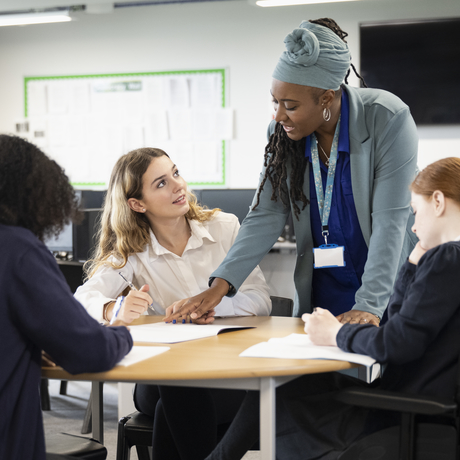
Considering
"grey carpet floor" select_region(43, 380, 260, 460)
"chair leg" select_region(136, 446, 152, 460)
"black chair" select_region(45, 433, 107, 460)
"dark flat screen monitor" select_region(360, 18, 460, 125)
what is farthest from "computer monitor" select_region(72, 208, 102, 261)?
"dark flat screen monitor" select_region(360, 18, 460, 125)

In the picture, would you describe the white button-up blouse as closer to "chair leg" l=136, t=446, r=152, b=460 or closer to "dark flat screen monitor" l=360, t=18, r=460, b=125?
"chair leg" l=136, t=446, r=152, b=460

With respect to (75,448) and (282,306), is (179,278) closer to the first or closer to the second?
(282,306)

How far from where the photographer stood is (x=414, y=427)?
1071 mm

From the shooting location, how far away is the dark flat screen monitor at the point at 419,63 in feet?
14.9

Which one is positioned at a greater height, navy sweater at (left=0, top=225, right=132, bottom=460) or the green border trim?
the green border trim

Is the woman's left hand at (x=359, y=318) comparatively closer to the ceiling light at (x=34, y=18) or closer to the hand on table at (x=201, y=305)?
the hand on table at (x=201, y=305)

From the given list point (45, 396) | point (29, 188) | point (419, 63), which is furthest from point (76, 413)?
point (419, 63)

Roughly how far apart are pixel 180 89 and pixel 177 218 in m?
3.30

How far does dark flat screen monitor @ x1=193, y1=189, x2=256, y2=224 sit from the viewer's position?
327cm

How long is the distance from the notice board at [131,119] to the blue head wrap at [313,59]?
3.47 m

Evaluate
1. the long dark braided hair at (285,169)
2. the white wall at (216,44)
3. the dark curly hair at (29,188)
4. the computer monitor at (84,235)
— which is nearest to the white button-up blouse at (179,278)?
the long dark braided hair at (285,169)

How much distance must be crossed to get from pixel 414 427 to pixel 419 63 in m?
4.10

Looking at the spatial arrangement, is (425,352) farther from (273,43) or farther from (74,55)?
(74,55)

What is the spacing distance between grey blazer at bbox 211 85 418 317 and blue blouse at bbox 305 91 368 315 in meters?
0.02
